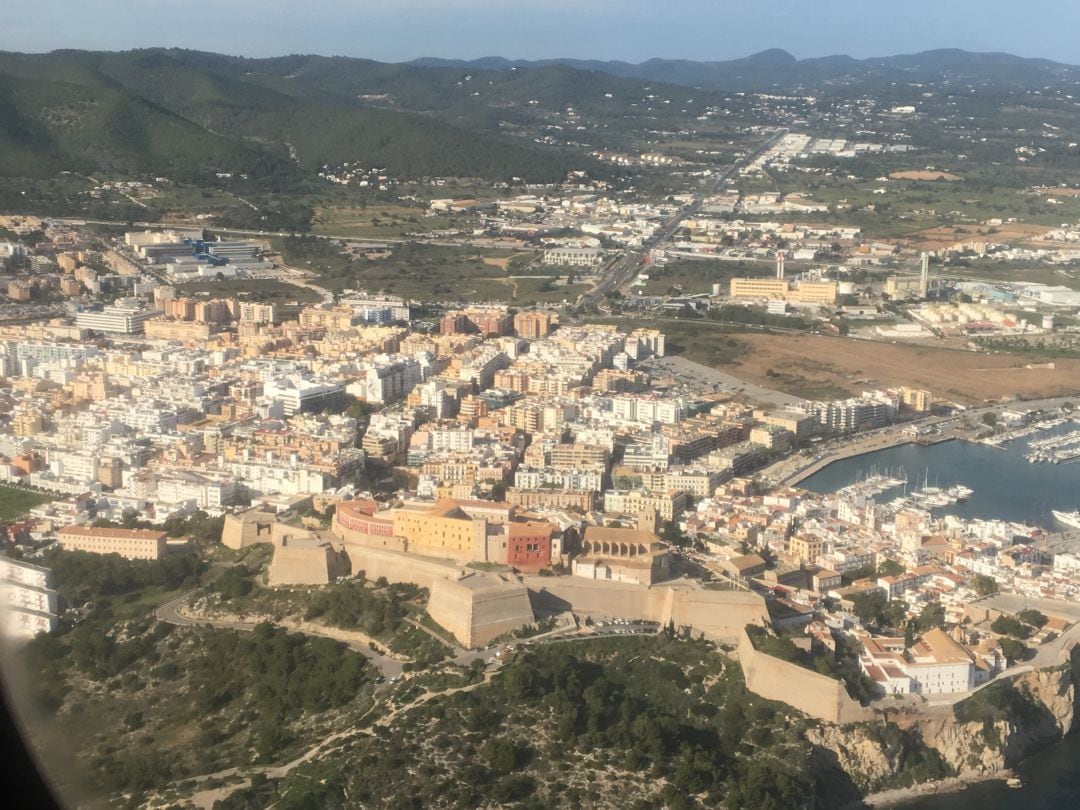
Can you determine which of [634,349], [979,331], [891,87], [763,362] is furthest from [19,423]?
[891,87]

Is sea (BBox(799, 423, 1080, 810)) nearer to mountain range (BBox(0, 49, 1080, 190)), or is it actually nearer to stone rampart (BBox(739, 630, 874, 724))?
stone rampart (BBox(739, 630, 874, 724))

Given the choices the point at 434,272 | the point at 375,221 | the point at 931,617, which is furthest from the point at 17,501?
the point at 375,221

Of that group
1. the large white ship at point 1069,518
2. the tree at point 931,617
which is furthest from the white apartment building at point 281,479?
the large white ship at point 1069,518

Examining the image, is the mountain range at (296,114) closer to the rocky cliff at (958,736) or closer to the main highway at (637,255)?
the main highway at (637,255)

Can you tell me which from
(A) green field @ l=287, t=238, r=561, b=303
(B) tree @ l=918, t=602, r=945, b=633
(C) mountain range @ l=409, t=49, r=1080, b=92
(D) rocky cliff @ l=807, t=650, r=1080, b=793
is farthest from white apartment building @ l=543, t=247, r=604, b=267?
(C) mountain range @ l=409, t=49, r=1080, b=92

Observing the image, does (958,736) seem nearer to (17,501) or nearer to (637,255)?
(17,501)

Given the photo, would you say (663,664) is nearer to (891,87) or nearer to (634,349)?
(634,349)
